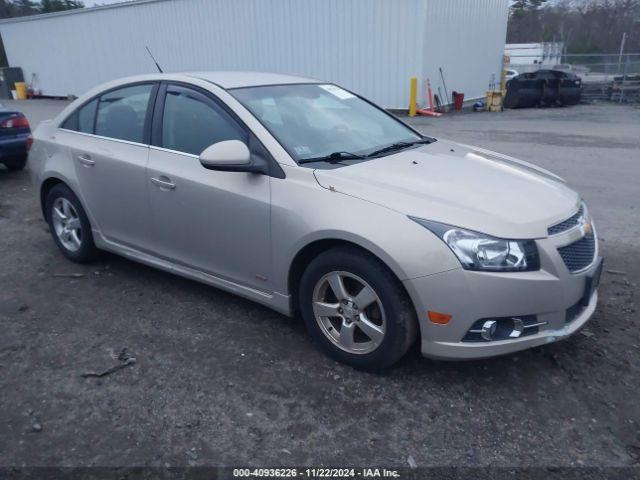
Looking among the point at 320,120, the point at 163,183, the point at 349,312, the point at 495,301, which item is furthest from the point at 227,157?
A: the point at 495,301

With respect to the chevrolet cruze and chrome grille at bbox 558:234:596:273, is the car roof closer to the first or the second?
the chevrolet cruze

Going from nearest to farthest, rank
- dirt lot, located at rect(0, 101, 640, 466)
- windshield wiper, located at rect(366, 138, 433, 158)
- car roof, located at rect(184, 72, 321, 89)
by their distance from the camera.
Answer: dirt lot, located at rect(0, 101, 640, 466)
windshield wiper, located at rect(366, 138, 433, 158)
car roof, located at rect(184, 72, 321, 89)

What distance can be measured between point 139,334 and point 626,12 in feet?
220

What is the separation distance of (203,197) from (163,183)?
16.1 inches

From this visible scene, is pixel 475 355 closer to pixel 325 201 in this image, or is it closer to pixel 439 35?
pixel 325 201

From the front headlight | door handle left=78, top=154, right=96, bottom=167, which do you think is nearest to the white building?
door handle left=78, top=154, right=96, bottom=167

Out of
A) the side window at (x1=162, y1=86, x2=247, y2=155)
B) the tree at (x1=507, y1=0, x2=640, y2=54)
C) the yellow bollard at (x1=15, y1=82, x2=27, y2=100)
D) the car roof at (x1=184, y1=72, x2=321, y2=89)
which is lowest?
the yellow bollard at (x1=15, y1=82, x2=27, y2=100)

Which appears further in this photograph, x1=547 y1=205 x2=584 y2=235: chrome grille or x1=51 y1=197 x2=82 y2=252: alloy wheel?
x1=51 y1=197 x2=82 y2=252: alloy wheel

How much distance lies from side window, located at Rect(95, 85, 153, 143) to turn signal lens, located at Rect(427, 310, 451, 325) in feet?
8.30

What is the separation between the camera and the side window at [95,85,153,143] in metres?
4.11

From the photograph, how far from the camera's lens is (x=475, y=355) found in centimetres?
283

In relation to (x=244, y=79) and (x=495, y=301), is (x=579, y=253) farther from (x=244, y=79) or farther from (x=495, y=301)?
(x=244, y=79)

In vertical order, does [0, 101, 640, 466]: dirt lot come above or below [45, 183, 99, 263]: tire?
below

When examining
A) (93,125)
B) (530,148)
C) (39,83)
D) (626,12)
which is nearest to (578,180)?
(530,148)
